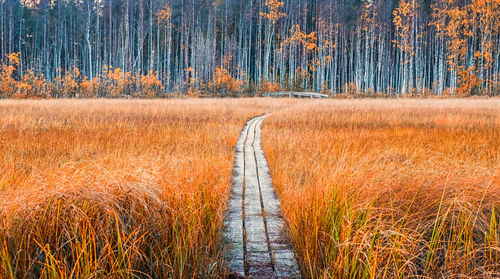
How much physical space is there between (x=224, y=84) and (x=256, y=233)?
32.3 metres

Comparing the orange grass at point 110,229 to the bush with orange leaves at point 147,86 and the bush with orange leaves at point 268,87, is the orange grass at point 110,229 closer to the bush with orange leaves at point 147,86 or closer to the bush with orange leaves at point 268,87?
the bush with orange leaves at point 147,86

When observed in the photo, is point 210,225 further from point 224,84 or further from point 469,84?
point 469,84

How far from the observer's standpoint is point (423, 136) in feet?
26.2

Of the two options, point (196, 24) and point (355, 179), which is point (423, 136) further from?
point (196, 24)

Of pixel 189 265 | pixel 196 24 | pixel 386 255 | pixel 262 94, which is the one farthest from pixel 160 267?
pixel 196 24

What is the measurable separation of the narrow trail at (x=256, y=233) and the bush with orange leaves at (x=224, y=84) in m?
30.0

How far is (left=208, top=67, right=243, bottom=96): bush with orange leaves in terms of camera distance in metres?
34.2

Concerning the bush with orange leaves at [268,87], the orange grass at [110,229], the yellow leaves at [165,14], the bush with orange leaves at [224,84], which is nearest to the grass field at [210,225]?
the orange grass at [110,229]

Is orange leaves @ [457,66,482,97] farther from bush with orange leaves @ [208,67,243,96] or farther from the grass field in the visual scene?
the grass field

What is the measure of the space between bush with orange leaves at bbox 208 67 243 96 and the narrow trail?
30035mm

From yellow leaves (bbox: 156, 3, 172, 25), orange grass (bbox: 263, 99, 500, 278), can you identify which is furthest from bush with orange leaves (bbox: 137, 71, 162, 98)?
orange grass (bbox: 263, 99, 500, 278)

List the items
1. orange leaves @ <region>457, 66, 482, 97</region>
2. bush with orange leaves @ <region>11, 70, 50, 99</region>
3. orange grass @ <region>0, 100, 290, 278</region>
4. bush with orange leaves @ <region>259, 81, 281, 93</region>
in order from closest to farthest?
orange grass @ <region>0, 100, 290, 278</region> → bush with orange leaves @ <region>11, 70, 50, 99</region> → orange leaves @ <region>457, 66, 482, 97</region> → bush with orange leaves @ <region>259, 81, 281, 93</region>

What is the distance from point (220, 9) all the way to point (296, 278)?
4240 centimetres

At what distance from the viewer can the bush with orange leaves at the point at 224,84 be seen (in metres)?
34.2
